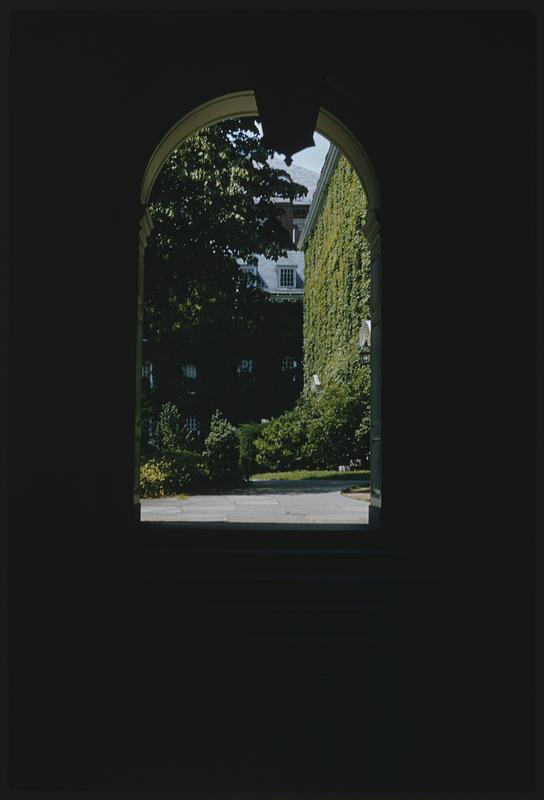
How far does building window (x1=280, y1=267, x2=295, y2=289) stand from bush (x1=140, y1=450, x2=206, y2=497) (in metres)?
24.8

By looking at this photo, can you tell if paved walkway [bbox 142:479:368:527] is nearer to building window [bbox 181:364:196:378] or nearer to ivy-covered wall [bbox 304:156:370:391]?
ivy-covered wall [bbox 304:156:370:391]

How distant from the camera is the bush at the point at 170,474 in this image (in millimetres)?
11914

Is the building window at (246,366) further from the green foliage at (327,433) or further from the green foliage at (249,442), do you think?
the green foliage at (327,433)

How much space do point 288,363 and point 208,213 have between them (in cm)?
2245

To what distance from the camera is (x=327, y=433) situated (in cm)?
1878

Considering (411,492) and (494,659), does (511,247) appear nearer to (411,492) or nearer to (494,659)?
(411,492)

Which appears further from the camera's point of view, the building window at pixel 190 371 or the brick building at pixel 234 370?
the building window at pixel 190 371

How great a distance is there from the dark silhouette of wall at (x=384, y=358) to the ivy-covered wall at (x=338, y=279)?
1178 centimetres

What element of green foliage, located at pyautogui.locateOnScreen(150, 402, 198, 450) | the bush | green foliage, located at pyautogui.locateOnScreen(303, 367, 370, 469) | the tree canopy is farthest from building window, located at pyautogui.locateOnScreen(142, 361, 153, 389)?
the tree canopy

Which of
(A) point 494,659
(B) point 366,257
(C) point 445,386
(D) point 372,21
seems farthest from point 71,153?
(B) point 366,257

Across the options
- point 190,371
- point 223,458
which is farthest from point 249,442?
point 190,371

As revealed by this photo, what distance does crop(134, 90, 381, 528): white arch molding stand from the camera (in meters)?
5.71

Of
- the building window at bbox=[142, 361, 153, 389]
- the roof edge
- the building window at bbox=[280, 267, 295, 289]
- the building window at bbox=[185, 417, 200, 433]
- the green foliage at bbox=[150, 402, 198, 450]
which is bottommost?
the building window at bbox=[185, 417, 200, 433]

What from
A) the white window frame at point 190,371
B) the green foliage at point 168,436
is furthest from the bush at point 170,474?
the white window frame at point 190,371
